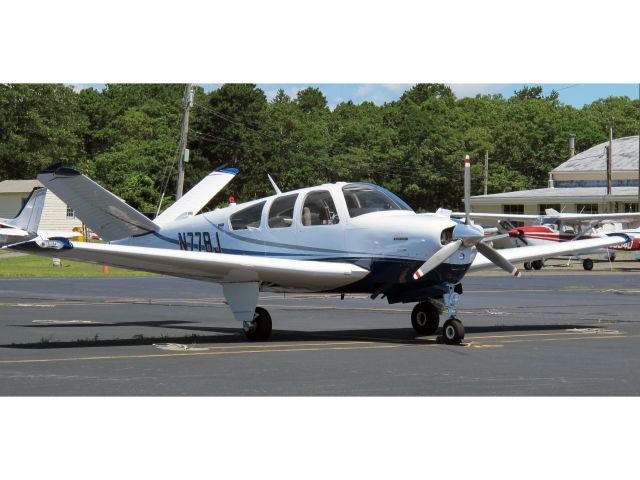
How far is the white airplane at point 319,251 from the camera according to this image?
52.5ft

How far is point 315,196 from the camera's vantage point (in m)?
17.4

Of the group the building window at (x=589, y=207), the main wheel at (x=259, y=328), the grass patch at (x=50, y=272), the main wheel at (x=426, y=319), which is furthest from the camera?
the building window at (x=589, y=207)

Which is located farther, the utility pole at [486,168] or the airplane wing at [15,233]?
the utility pole at [486,168]

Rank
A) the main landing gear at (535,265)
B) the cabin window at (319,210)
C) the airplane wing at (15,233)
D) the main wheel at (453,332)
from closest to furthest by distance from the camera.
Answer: the airplane wing at (15,233), the main wheel at (453,332), the cabin window at (319,210), the main landing gear at (535,265)

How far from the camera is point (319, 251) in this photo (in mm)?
17281

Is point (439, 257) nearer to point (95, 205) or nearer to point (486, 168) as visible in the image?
point (95, 205)

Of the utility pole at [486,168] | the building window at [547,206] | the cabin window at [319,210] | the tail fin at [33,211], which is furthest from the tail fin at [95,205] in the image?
the utility pole at [486,168]

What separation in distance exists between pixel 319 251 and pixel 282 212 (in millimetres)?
1188

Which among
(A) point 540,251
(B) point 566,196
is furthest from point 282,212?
(B) point 566,196

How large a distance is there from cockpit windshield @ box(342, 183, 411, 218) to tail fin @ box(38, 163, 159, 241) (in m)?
4.79

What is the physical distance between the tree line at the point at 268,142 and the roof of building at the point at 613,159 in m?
8.05

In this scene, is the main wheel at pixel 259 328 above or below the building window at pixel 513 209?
below

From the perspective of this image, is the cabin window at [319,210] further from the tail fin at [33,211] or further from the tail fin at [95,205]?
the tail fin at [33,211]

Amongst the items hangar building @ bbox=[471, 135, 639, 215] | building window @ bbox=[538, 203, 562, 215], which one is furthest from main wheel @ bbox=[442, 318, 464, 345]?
building window @ bbox=[538, 203, 562, 215]
